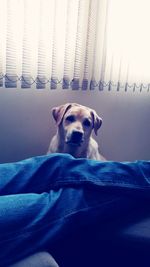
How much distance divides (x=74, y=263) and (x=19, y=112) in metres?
1.13

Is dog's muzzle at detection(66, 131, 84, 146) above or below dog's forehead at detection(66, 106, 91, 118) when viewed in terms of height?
below

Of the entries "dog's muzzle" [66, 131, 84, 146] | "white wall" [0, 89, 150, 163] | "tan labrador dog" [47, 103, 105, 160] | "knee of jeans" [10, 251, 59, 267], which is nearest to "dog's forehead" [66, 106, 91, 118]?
"tan labrador dog" [47, 103, 105, 160]

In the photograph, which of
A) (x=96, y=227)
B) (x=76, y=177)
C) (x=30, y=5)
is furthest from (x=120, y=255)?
(x=30, y=5)

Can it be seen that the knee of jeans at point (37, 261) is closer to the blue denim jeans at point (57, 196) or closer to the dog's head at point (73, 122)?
the blue denim jeans at point (57, 196)

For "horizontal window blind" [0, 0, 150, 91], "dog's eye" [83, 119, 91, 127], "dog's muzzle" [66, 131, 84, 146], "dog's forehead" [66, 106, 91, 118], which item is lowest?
"dog's muzzle" [66, 131, 84, 146]

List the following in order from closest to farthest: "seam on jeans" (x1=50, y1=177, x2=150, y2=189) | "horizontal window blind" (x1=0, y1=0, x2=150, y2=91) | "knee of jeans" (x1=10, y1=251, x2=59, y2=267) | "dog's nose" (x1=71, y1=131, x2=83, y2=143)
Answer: "knee of jeans" (x1=10, y1=251, x2=59, y2=267) < "seam on jeans" (x1=50, y1=177, x2=150, y2=189) < "horizontal window blind" (x1=0, y1=0, x2=150, y2=91) < "dog's nose" (x1=71, y1=131, x2=83, y2=143)

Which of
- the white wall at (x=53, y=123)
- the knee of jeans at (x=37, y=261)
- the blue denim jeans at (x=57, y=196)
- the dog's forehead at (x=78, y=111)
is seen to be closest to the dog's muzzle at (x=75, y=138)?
the dog's forehead at (x=78, y=111)

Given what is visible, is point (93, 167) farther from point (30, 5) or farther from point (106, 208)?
point (30, 5)

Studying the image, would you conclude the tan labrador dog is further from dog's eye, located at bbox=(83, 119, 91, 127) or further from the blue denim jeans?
the blue denim jeans

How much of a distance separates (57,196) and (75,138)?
3.20ft

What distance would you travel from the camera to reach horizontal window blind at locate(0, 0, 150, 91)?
1431 mm

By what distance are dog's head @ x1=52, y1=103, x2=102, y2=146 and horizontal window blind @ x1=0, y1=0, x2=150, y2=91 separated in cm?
14

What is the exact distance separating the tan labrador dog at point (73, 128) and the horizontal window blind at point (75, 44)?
0.51 ft

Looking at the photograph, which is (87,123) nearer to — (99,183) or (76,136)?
(76,136)
